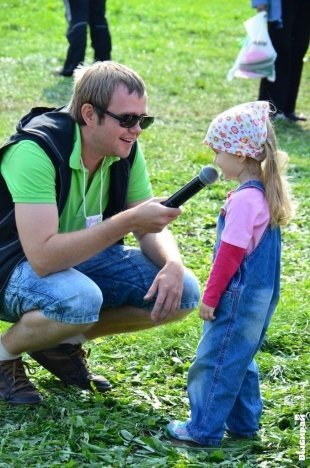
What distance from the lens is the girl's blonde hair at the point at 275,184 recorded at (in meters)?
3.54

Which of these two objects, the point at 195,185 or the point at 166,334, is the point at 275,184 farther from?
the point at 166,334

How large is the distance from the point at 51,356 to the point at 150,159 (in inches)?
163

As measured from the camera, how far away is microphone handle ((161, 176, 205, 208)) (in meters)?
3.50

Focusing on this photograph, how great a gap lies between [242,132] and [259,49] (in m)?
5.90

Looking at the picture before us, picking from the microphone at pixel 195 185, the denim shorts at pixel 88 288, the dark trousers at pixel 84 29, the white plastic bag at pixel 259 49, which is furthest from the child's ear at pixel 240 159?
the dark trousers at pixel 84 29

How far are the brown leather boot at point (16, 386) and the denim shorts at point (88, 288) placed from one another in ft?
0.63

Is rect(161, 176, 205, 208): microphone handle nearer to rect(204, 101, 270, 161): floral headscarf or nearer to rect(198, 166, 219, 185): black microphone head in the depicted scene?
rect(198, 166, 219, 185): black microphone head

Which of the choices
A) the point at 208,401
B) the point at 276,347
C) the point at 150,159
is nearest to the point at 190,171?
the point at 150,159

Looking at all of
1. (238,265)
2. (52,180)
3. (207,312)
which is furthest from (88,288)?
(238,265)

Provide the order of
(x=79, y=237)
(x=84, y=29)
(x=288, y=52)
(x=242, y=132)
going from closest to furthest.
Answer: (x=242, y=132), (x=79, y=237), (x=288, y=52), (x=84, y=29)

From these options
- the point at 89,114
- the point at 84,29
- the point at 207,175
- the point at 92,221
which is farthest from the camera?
the point at 84,29

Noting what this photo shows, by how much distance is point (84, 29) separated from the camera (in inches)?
425

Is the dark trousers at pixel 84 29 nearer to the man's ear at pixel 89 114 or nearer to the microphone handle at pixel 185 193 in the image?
the man's ear at pixel 89 114

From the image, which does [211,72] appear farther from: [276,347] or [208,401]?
[208,401]
